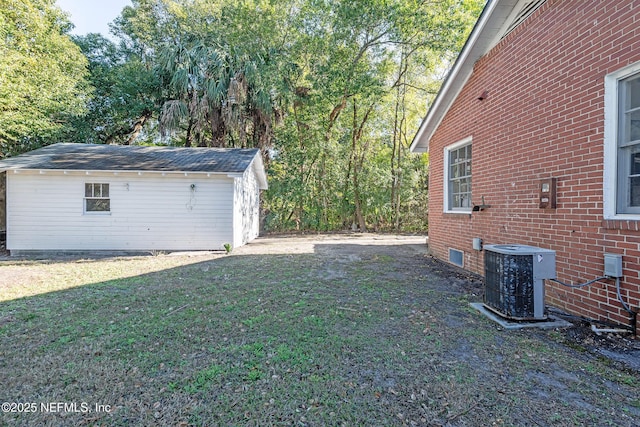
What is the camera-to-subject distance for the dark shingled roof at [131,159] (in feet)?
30.7

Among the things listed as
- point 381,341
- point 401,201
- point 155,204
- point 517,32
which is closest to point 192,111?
point 155,204

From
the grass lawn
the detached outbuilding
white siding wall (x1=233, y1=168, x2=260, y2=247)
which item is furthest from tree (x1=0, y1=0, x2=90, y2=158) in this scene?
the grass lawn

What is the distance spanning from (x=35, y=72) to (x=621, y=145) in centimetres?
1574

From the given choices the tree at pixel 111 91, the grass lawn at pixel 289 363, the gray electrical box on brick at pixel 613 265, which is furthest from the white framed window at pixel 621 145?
the tree at pixel 111 91

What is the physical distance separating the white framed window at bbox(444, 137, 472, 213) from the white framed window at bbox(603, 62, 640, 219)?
2975 millimetres

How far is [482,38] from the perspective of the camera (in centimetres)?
536

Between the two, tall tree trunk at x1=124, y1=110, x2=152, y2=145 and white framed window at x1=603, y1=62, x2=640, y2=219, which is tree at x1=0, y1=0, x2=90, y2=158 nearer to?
tall tree trunk at x1=124, y1=110, x2=152, y2=145

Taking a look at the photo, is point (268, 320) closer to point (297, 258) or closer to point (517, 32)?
point (297, 258)

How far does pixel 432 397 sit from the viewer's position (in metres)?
2.17

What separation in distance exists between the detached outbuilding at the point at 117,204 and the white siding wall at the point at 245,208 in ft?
0.76

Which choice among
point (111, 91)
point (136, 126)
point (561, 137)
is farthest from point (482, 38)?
point (136, 126)

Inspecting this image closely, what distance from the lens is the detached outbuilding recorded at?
30.4 feet

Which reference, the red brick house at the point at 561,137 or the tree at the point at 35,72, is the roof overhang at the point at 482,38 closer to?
the red brick house at the point at 561,137

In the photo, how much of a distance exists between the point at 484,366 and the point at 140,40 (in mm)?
22512
